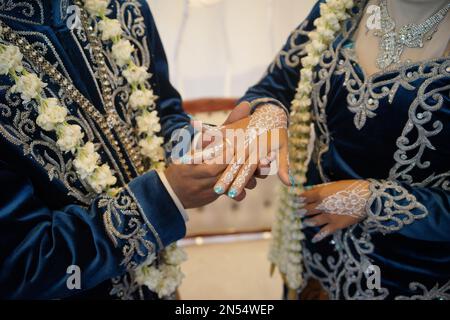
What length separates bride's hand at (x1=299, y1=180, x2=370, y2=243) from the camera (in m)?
0.79

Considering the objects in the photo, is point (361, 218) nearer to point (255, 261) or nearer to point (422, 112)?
point (422, 112)

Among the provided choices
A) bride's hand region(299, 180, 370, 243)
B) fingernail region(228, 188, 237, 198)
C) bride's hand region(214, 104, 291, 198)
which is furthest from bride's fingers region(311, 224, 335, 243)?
fingernail region(228, 188, 237, 198)

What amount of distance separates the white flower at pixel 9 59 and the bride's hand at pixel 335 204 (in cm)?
67

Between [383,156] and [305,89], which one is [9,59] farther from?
[383,156]

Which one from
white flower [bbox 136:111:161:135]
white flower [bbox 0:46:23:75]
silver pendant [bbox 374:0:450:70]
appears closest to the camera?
white flower [bbox 0:46:23:75]

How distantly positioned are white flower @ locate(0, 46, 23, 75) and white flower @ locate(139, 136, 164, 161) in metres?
0.29

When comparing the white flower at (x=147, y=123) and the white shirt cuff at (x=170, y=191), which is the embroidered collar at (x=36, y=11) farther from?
the white shirt cuff at (x=170, y=191)

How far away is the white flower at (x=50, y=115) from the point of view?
644mm

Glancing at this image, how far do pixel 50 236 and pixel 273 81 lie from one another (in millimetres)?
643

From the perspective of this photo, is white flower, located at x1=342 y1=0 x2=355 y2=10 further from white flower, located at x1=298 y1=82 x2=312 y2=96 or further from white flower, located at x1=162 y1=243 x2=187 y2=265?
white flower, located at x1=162 y1=243 x2=187 y2=265

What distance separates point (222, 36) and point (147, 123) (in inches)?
12.3

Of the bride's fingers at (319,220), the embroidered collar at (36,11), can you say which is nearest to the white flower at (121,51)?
the embroidered collar at (36,11)

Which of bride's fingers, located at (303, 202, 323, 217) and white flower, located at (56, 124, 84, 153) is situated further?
bride's fingers, located at (303, 202, 323, 217)

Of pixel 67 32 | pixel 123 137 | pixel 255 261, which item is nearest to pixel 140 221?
pixel 123 137
